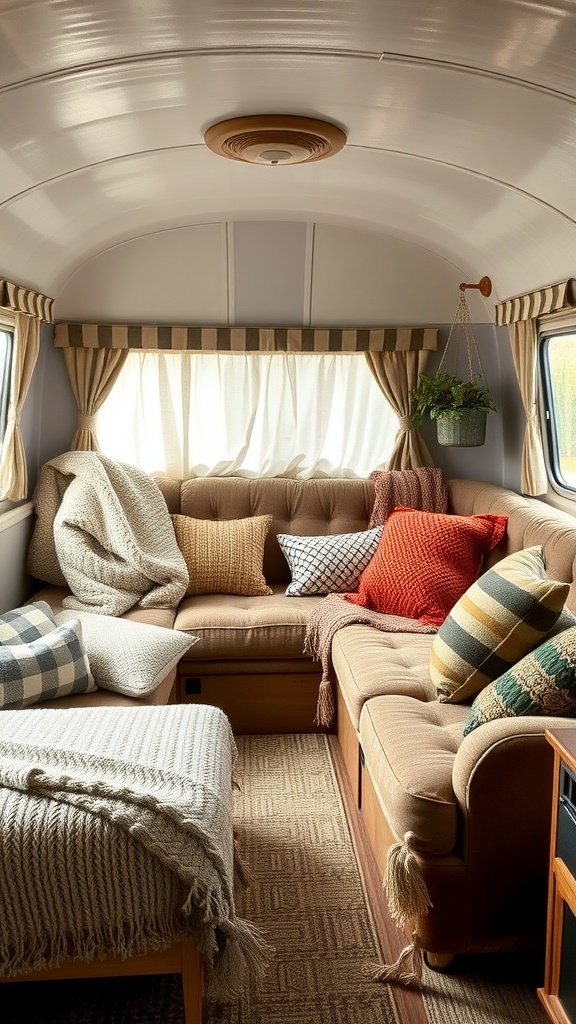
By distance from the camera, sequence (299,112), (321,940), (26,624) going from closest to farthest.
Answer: (321,940), (299,112), (26,624)

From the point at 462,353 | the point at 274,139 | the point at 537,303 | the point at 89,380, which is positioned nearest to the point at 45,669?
the point at 274,139

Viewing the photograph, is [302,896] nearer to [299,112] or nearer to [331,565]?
[331,565]

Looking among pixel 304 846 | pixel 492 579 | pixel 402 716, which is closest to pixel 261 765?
pixel 304 846

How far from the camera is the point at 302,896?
2611 millimetres

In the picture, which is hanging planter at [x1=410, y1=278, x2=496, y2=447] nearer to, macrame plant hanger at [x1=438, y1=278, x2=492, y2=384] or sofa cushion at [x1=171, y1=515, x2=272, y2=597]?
macrame plant hanger at [x1=438, y1=278, x2=492, y2=384]

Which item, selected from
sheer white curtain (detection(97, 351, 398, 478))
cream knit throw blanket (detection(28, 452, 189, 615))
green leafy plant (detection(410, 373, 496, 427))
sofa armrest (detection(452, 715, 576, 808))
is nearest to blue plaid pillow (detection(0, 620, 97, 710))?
cream knit throw blanket (detection(28, 452, 189, 615))

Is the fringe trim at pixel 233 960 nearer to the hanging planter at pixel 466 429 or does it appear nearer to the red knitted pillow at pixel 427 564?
the red knitted pillow at pixel 427 564

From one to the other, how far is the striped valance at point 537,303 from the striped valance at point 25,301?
7.49 ft

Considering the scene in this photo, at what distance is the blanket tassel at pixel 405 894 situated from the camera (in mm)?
2104

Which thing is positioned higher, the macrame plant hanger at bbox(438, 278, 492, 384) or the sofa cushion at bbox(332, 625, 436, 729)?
the macrame plant hanger at bbox(438, 278, 492, 384)

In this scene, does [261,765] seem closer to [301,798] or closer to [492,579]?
[301,798]

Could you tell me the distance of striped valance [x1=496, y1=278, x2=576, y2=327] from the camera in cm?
348

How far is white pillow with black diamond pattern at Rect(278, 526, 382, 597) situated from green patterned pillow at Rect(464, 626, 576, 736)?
1.82 m

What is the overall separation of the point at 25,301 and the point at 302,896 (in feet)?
9.00
